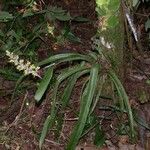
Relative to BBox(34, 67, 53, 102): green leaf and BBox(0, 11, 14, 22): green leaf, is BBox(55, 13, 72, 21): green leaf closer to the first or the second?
BBox(0, 11, 14, 22): green leaf

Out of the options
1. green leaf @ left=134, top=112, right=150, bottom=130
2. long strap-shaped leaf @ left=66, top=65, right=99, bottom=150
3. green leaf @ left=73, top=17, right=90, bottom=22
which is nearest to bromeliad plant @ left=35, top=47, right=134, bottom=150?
long strap-shaped leaf @ left=66, top=65, right=99, bottom=150

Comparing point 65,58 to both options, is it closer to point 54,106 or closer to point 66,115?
point 54,106

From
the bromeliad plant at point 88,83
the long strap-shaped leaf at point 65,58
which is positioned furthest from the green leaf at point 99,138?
the long strap-shaped leaf at point 65,58

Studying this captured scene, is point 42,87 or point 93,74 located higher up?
point 93,74

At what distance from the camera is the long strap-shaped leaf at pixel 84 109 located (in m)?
2.62

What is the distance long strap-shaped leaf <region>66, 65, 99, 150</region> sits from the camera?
2625 millimetres

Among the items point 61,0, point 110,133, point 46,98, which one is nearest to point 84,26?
point 61,0

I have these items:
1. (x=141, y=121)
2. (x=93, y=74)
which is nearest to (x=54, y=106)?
(x=93, y=74)

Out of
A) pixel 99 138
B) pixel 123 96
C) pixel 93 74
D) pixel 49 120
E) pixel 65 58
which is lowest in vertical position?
A: pixel 99 138

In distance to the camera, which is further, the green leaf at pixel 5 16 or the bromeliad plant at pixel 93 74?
the green leaf at pixel 5 16

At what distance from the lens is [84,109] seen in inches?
105

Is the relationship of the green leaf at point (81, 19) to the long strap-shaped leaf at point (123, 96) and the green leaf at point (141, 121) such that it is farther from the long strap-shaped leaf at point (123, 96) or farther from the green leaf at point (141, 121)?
the green leaf at point (141, 121)

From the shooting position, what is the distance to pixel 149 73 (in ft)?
11.0

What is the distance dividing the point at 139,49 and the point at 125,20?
2.20ft
